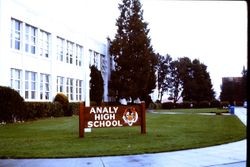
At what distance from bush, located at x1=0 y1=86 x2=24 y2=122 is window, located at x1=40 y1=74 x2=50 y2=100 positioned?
8454 mm

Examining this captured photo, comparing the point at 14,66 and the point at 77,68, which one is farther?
the point at 77,68

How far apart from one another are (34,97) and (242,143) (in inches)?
955

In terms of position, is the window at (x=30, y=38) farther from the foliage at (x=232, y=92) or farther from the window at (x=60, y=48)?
the foliage at (x=232, y=92)

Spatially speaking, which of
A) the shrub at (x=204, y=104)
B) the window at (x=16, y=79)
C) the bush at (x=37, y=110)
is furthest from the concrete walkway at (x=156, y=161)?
the shrub at (x=204, y=104)

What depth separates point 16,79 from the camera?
Result: 108 feet

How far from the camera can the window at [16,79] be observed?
106ft

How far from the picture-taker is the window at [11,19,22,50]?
32000 millimetres

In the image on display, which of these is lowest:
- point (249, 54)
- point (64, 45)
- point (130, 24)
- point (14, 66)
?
point (249, 54)

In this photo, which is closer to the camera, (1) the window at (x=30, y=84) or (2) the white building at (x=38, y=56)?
(2) the white building at (x=38, y=56)

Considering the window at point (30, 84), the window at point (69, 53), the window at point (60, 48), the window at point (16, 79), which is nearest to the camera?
the window at point (16, 79)

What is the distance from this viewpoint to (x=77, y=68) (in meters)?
47.4

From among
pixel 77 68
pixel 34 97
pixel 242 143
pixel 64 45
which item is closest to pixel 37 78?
pixel 34 97

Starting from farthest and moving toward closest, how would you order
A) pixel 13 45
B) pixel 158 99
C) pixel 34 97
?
pixel 158 99
pixel 34 97
pixel 13 45

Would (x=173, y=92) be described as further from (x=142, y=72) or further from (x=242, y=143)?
(x=242, y=143)
